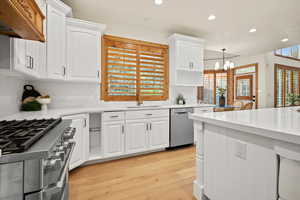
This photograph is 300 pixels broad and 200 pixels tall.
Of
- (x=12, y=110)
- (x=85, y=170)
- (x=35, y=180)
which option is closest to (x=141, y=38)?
(x=12, y=110)

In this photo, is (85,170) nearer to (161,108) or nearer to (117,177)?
(117,177)

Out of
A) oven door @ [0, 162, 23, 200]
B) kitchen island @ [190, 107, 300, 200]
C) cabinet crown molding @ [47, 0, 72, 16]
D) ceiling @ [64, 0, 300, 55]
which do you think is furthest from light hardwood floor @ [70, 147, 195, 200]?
ceiling @ [64, 0, 300, 55]

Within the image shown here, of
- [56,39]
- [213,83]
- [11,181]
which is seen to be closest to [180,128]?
[56,39]

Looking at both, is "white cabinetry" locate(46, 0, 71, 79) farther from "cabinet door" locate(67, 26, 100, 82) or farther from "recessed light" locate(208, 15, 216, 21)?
"recessed light" locate(208, 15, 216, 21)

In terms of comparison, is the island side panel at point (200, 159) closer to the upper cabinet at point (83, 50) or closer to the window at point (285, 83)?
the upper cabinet at point (83, 50)

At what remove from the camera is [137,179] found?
2.02m

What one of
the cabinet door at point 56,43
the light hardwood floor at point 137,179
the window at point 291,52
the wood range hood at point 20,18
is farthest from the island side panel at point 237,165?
the window at point 291,52

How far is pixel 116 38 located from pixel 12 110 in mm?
2146

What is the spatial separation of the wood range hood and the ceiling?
1.62 m

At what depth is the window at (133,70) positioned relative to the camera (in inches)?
119

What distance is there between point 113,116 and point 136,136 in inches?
22.8

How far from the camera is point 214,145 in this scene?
4.61 feet

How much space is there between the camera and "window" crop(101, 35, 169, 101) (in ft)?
9.88

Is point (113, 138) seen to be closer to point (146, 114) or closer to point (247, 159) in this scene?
point (146, 114)
